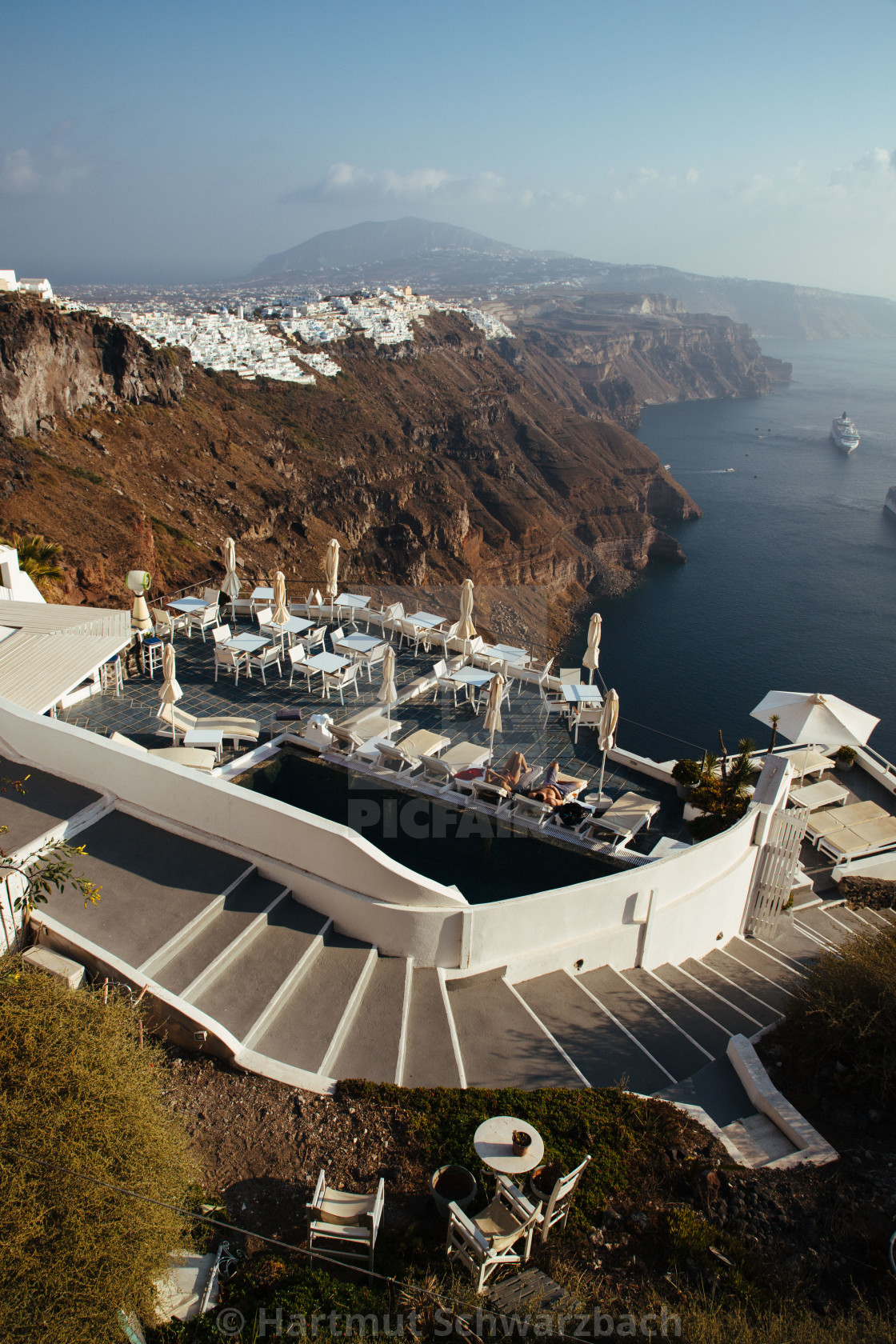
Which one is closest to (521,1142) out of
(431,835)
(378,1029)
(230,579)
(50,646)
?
(378,1029)

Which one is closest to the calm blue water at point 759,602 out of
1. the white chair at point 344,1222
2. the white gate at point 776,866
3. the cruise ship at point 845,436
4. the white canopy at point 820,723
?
the cruise ship at point 845,436

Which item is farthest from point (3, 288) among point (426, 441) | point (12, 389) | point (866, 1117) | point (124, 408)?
point (866, 1117)

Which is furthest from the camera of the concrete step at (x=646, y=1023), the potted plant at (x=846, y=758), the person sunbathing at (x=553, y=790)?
the potted plant at (x=846, y=758)

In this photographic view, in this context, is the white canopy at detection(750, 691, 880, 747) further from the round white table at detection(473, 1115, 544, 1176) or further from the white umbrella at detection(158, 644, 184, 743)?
the round white table at detection(473, 1115, 544, 1176)

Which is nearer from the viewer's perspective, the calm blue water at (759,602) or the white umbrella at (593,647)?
the white umbrella at (593,647)

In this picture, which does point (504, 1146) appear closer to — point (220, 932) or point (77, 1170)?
point (77, 1170)

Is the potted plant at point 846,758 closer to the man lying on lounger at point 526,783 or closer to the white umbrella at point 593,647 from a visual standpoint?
the white umbrella at point 593,647
